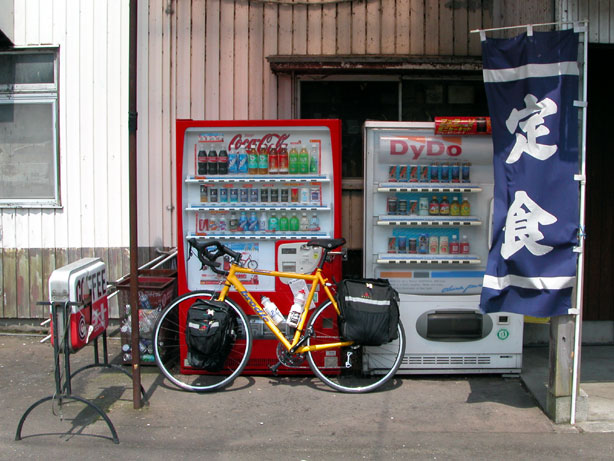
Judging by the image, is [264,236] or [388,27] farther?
[388,27]

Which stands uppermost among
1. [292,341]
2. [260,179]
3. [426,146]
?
[426,146]

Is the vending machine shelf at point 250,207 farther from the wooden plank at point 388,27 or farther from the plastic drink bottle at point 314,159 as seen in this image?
the wooden plank at point 388,27

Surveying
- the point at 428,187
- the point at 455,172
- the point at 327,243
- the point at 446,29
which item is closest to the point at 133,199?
the point at 327,243

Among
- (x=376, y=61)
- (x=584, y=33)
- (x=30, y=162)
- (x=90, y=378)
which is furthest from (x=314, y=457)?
(x=30, y=162)

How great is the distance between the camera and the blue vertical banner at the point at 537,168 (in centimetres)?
436

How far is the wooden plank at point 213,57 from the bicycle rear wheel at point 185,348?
2.34 meters

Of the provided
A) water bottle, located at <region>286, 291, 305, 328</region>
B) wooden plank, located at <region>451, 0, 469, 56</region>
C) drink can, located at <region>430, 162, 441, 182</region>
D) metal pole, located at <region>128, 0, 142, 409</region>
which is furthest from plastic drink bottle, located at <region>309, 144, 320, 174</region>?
wooden plank, located at <region>451, 0, 469, 56</region>

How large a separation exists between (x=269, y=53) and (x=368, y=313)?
324 cm

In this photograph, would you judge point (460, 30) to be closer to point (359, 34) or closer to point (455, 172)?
point (359, 34)

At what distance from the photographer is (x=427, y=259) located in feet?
18.0

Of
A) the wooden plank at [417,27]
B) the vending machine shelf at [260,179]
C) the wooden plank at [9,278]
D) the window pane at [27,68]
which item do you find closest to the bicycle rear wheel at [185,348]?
the vending machine shelf at [260,179]

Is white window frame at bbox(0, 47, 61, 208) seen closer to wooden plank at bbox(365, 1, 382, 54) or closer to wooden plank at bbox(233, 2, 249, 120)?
wooden plank at bbox(233, 2, 249, 120)

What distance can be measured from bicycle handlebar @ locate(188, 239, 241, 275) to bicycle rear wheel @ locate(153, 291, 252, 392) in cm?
27

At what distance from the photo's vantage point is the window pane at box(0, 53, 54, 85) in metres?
6.80
